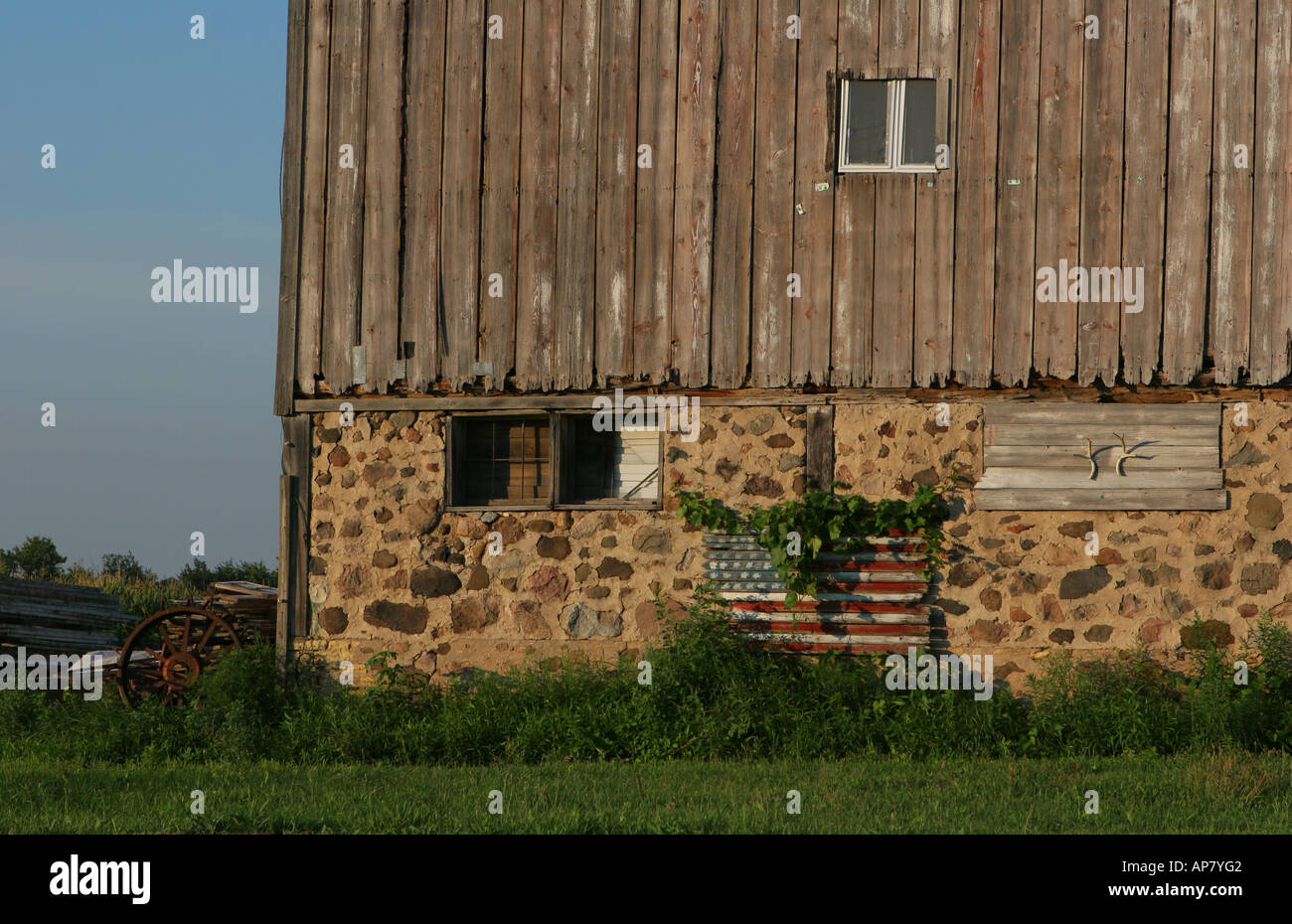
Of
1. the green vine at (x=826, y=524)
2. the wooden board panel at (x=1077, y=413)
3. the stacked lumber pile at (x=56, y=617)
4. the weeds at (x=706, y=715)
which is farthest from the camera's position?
the stacked lumber pile at (x=56, y=617)

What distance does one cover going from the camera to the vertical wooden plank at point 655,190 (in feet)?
37.1

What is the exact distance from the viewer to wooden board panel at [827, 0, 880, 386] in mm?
11086

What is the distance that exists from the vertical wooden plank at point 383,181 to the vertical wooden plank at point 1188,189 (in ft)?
21.8

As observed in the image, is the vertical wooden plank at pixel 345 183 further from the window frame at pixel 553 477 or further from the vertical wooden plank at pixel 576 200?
the vertical wooden plank at pixel 576 200

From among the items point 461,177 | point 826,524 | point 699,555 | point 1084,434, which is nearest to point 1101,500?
point 1084,434

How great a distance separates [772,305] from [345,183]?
4.03 metres

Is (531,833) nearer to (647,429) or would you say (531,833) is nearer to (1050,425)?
(647,429)

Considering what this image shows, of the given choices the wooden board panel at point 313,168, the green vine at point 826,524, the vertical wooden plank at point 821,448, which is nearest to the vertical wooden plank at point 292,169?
the wooden board panel at point 313,168

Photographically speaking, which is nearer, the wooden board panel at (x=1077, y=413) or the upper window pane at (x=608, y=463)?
the wooden board panel at (x=1077, y=413)

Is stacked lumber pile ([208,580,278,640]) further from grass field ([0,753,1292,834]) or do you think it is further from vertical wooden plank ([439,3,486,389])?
vertical wooden plank ([439,3,486,389])

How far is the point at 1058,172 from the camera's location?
434 inches

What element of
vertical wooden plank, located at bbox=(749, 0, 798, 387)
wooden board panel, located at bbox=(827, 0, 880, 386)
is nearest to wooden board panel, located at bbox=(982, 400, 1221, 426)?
wooden board panel, located at bbox=(827, 0, 880, 386)

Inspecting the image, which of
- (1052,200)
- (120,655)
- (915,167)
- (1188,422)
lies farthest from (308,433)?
(1188,422)
